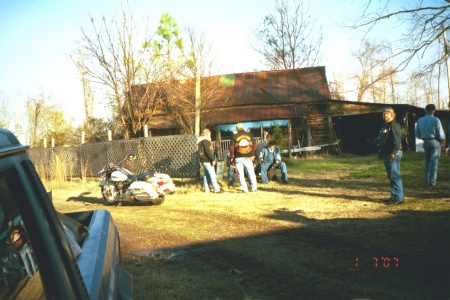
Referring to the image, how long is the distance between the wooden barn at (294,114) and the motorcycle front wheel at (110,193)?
14.7 m

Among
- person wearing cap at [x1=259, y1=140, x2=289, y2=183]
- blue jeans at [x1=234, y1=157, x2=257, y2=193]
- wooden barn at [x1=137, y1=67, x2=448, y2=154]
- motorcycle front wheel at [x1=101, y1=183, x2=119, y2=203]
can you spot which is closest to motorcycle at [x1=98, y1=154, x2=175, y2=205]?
motorcycle front wheel at [x1=101, y1=183, x2=119, y2=203]

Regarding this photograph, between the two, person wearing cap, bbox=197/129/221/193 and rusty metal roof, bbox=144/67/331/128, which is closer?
person wearing cap, bbox=197/129/221/193

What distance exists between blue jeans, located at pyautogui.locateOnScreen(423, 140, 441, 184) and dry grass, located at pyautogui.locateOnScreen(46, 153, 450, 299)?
15.9 inches

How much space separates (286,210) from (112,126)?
747 inches

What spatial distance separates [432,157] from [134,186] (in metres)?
7.21

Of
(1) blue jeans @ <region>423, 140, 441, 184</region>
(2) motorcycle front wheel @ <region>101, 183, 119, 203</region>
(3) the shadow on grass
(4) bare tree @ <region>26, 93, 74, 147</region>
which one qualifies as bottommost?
(3) the shadow on grass

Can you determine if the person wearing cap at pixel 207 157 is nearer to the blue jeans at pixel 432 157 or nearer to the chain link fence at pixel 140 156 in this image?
the chain link fence at pixel 140 156

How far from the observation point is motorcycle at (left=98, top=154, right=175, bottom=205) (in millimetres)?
9047

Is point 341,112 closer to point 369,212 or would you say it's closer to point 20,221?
point 369,212

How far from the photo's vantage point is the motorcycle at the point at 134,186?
29.7 ft

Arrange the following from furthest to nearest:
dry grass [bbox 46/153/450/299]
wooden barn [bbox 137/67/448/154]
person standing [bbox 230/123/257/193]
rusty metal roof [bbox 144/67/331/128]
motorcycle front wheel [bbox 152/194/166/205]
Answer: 1. rusty metal roof [bbox 144/67/331/128]
2. wooden barn [bbox 137/67/448/154]
3. person standing [bbox 230/123/257/193]
4. motorcycle front wheel [bbox 152/194/166/205]
5. dry grass [bbox 46/153/450/299]

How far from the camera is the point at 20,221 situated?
51.1 inches

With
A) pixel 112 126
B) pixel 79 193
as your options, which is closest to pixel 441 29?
pixel 79 193
